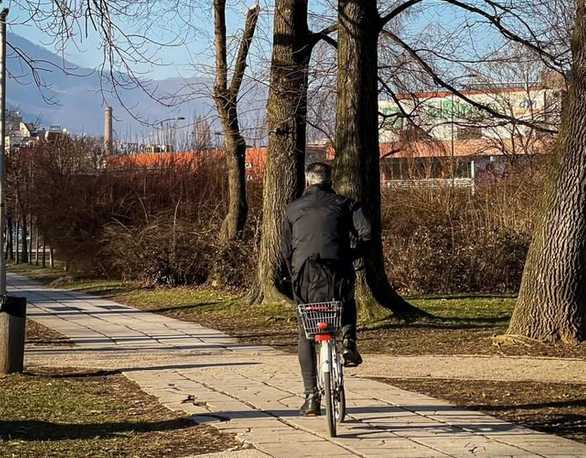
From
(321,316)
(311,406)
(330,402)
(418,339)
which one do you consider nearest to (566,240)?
(418,339)

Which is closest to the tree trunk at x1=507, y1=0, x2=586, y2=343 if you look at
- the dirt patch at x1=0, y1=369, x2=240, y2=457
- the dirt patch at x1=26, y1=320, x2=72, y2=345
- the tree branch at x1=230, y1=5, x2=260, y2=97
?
the dirt patch at x1=0, y1=369, x2=240, y2=457

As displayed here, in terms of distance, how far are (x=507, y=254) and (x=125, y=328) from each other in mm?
9975

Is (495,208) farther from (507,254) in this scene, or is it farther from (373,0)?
(373,0)

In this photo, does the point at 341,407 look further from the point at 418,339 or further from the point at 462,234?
the point at 462,234

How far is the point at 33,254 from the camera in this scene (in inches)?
2437

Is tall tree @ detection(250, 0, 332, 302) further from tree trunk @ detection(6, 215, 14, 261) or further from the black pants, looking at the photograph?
tree trunk @ detection(6, 215, 14, 261)

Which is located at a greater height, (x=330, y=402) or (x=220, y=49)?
(x=220, y=49)

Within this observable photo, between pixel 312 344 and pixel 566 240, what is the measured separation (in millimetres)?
5565

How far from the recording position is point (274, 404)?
368 inches

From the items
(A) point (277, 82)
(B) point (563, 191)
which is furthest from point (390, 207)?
(B) point (563, 191)

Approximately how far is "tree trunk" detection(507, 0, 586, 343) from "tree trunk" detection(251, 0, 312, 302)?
254 inches

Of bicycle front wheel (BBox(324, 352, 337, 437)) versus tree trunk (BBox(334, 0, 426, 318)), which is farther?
tree trunk (BBox(334, 0, 426, 318))

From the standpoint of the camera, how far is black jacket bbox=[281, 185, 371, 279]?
809 cm

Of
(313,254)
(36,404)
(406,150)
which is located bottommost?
(36,404)
